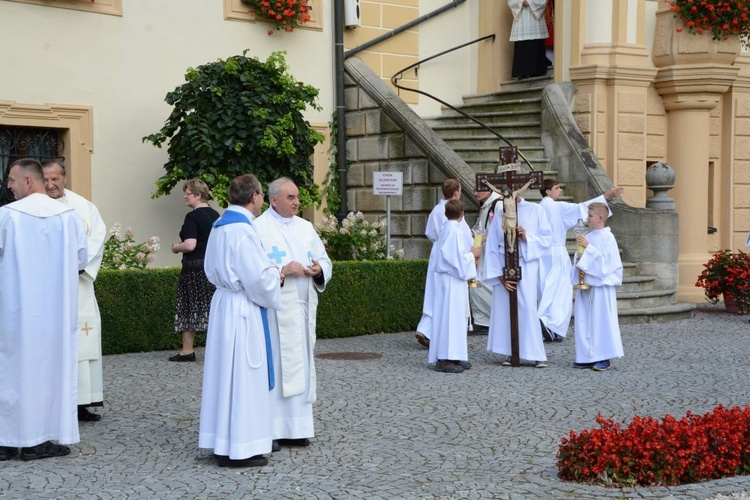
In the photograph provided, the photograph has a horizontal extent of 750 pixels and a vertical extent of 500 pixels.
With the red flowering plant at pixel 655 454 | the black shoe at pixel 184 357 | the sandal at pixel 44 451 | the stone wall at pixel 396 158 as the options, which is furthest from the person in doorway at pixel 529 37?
the sandal at pixel 44 451

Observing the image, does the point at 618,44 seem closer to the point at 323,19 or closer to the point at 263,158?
the point at 323,19

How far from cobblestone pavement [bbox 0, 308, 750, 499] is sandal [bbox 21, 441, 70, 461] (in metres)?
0.10

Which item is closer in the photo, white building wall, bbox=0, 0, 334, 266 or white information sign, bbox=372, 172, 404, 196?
white building wall, bbox=0, 0, 334, 266

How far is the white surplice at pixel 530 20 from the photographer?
58.4ft

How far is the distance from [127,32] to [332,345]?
5.16 meters

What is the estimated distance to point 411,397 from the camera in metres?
9.29

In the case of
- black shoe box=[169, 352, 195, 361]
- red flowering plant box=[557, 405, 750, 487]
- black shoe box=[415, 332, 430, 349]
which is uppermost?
red flowering plant box=[557, 405, 750, 487]

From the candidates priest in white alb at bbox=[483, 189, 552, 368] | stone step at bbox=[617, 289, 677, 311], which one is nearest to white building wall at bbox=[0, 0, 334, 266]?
priest in white alb at bbox=[483, 189, 552, 368]

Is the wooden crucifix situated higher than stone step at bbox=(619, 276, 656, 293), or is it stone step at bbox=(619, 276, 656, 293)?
the wooden crucifix

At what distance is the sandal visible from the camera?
7188mm

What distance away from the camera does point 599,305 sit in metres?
11.0

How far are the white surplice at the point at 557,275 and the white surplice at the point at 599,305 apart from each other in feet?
5.59

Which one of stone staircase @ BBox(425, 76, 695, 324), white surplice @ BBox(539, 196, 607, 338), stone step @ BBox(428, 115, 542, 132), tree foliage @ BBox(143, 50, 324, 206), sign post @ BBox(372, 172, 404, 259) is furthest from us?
stone step @ BBox(428, 115, 542, 132)

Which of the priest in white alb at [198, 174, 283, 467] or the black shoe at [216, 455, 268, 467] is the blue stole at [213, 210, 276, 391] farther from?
the black shoe at [216, 455, 268, 467]
